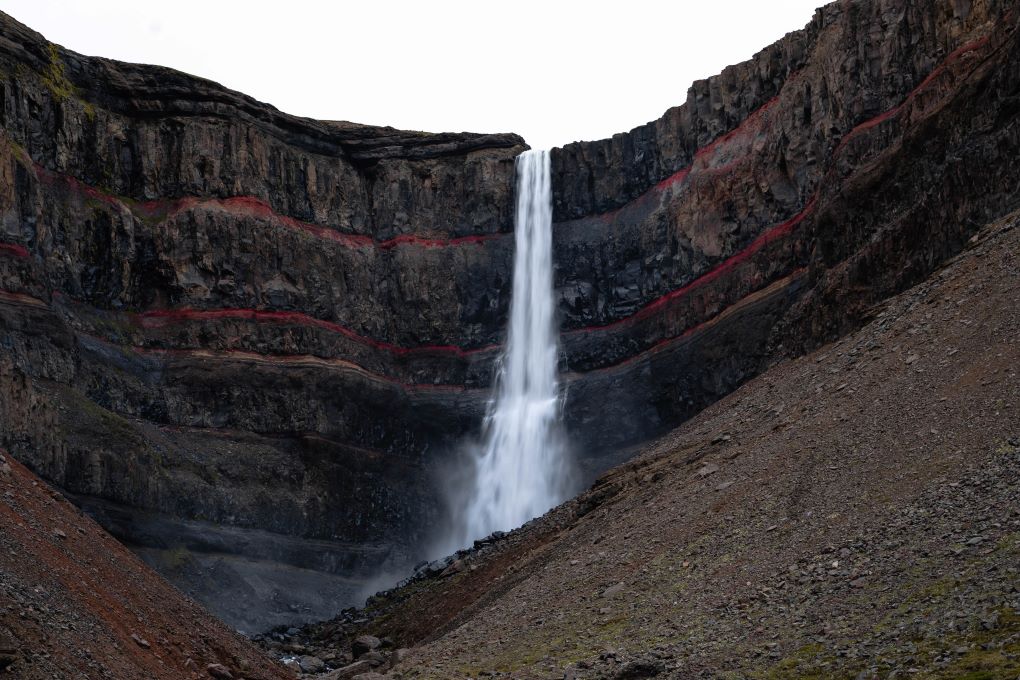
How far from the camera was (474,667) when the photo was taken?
1856cm

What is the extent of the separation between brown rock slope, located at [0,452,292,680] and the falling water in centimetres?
2352

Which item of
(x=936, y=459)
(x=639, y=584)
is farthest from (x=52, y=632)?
(x=936, y=459)

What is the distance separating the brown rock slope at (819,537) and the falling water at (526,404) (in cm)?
1895

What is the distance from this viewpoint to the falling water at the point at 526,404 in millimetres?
48438

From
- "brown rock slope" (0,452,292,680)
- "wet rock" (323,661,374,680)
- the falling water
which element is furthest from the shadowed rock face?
"brown rock slope" (0,452,292,680)

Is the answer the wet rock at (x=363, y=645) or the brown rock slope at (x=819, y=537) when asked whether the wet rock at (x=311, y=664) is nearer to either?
the wet rock at (x=363, y=645)

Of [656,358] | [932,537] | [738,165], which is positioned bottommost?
[932,537]

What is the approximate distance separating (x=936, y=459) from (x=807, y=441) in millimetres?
4313

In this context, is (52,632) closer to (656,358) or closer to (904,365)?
(904,365)

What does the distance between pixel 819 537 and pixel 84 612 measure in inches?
515

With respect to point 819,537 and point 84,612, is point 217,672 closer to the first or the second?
point 84,612

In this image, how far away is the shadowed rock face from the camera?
35125mm

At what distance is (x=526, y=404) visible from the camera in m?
51.4

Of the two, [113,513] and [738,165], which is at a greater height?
[738,165]
